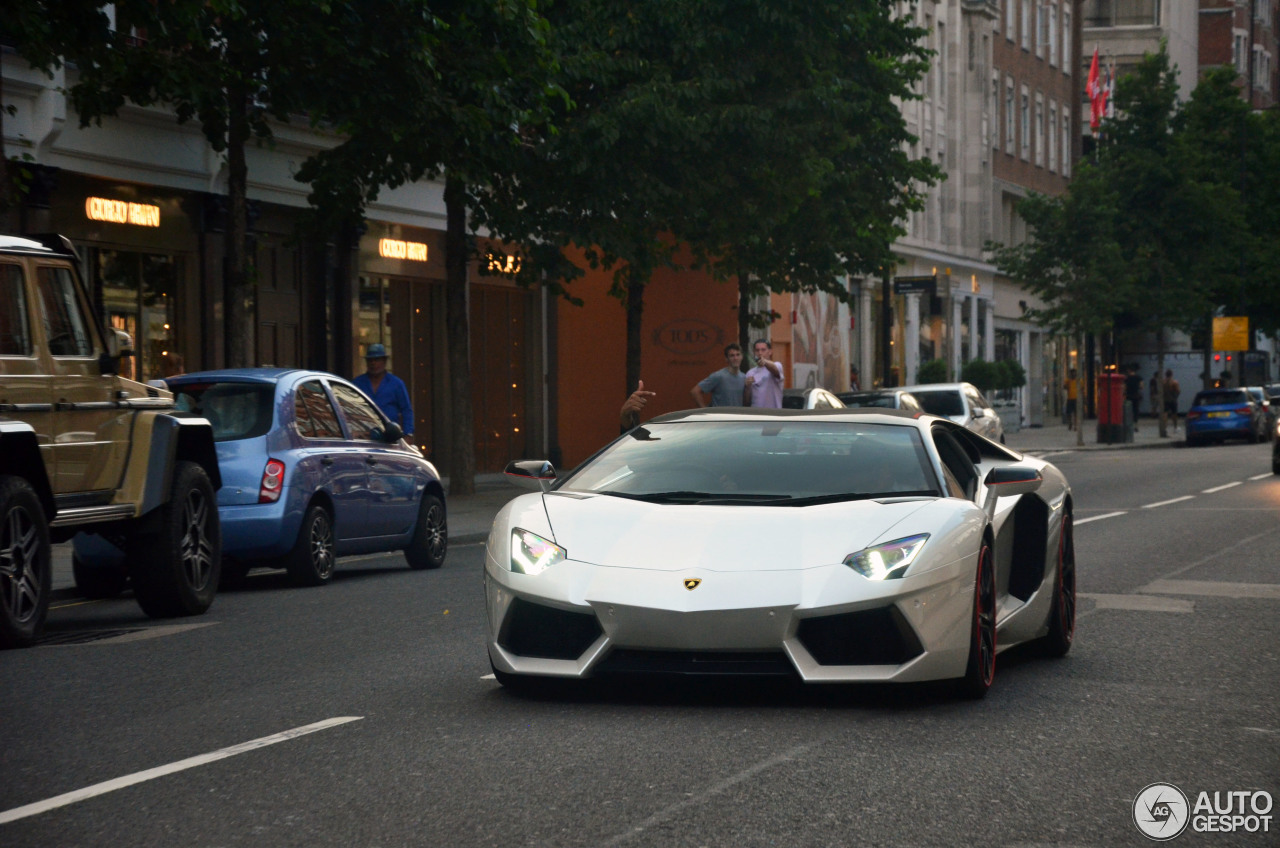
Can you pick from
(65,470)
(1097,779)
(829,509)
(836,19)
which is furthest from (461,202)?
(1097,779)

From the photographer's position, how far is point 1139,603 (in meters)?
11.8

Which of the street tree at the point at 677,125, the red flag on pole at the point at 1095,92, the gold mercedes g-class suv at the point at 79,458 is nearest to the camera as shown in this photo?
the gold mercedes g-class suv at the point at 79,458

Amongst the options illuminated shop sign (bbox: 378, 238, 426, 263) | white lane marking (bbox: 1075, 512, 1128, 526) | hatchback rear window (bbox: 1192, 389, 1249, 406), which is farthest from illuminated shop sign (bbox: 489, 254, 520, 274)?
hatchback rear window (bbox: 1192, 389, 1249, 406)

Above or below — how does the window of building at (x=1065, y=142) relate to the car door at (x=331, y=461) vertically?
above

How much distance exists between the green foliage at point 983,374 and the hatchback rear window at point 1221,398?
18.1 ft

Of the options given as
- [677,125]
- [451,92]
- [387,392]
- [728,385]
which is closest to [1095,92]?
[677,125]

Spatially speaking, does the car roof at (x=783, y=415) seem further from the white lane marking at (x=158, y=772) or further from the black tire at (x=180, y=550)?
the black tire at (x=180, y=550)

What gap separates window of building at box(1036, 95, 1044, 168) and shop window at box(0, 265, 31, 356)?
212 ft

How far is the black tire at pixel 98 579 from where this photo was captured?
13.1 meters

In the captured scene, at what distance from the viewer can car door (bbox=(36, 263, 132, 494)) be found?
1035 cm

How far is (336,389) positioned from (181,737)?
7.93m

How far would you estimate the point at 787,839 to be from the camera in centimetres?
505

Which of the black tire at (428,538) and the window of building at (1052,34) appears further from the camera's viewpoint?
the window of building at (1052,34)

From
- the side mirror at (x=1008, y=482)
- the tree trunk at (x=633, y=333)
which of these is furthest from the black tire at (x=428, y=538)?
the tree trunk at (x=633, y=333)
